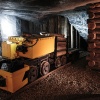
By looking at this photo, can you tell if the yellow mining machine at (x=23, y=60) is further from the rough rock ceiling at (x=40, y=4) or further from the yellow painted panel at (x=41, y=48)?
the rough rock ceiling at (x=40, y=4)

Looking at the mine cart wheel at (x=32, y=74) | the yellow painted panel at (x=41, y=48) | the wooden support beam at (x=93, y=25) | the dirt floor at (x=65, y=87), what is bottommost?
the dirt floor at (x=65, y=87)

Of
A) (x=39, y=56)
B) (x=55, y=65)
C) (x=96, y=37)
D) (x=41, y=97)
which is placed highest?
(x=96, y=37)

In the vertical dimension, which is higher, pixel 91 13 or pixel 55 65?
pixel 91 13

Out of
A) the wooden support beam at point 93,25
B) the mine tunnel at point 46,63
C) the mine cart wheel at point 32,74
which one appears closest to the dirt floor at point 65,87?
the mine tunnel at point 46,63

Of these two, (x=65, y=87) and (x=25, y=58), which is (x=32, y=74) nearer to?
(x=25, y=58)

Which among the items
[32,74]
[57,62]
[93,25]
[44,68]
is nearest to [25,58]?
[32,74]

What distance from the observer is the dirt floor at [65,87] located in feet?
15.7

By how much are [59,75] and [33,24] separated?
6.42 m

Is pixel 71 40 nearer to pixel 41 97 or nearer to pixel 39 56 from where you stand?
pixel 39 56

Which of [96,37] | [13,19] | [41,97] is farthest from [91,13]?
[13,19]

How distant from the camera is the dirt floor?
4797 millimetres

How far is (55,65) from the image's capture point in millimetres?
7832

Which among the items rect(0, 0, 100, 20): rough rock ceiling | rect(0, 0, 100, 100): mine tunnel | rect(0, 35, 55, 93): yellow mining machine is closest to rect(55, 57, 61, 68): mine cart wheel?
rect(0, 0, 100, 100): mine tunnel

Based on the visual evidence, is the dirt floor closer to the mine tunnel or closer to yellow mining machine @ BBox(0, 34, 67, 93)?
the mine tunnel
